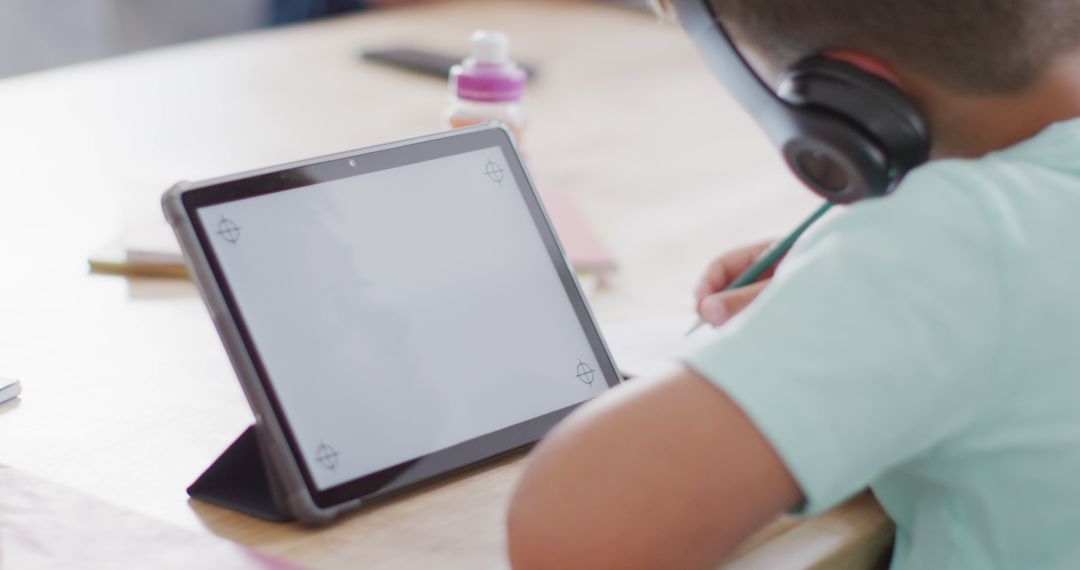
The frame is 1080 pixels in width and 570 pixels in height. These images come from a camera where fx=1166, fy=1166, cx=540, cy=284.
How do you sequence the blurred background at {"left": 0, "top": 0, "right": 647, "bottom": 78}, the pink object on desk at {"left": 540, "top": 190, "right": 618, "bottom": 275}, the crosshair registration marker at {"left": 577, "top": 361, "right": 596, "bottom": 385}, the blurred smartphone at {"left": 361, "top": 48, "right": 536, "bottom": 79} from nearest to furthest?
1. the crosshair registration marker at {"left": 577, "top": 361, "right": 596, "bottom": 385}
2. the pink object on desk at {"left": 540, "top": 190, "right": 618, "bottom": 275}
3. the blurred smartphone at {"left": 361, "top": 48, "right": 536, "bottom": 79}
4. the blurred background at {"left": 0, "top": 0, "right": 647, "bottom": 78}

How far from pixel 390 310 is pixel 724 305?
25 cm

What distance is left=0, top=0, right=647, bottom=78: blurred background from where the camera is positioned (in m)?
2.82

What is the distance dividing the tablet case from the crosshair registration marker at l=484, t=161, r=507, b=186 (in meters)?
0.22

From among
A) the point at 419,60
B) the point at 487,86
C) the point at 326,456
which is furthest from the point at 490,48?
the point at 419,60

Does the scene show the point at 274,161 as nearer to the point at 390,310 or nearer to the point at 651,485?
Result: the point at 390,310

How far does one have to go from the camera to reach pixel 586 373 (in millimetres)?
Answer: 708

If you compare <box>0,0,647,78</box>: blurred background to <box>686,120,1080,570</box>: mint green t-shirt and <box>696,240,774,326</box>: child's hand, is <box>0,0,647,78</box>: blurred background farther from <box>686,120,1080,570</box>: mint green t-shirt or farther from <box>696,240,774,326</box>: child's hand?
<box>686,120,1080,570</box>: mint green t-shirt

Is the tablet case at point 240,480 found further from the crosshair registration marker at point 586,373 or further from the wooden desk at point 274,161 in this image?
the crosshair registration marker at point 586,373

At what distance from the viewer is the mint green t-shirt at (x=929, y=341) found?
1.62 feet

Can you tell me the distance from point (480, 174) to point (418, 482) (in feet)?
0.65

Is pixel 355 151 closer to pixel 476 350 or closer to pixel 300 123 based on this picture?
pixel 476 350

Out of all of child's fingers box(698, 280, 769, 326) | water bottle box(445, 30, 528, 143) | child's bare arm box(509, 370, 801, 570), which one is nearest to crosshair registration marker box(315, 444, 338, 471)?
child's bare arm box(509, 370, 801, 570)

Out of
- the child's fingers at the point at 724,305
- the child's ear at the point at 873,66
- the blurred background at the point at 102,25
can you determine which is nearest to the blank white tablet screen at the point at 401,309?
the child's fingers at the point at 724,305

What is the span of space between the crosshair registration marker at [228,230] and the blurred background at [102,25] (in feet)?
6.41
